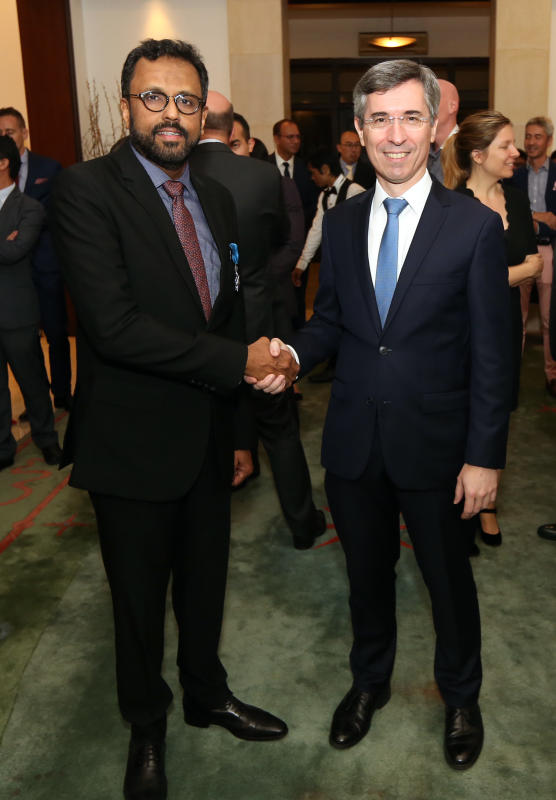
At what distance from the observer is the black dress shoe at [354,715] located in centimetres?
242

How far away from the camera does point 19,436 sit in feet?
18.1

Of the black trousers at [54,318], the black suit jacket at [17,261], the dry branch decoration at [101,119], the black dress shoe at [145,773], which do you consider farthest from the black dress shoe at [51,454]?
the dry branch decoration at [101,119]

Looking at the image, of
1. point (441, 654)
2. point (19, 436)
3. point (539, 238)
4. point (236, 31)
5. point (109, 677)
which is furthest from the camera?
point (236, 31)

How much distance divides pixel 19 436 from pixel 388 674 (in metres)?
3.62

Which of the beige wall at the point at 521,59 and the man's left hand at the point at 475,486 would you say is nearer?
the man's left hand at the point at 475,486

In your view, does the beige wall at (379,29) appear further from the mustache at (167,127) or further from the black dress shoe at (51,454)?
the mustache at (167,127)

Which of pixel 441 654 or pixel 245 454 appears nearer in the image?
pixel 441 654

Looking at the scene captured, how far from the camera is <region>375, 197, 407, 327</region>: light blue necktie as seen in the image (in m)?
2.15

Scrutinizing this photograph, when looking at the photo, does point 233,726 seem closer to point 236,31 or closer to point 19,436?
point 19,436

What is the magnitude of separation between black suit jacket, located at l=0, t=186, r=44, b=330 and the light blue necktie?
9.97 feet

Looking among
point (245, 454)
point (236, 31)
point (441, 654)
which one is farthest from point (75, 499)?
point (236, 31)

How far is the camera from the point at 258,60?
368 inches

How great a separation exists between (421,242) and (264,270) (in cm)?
151

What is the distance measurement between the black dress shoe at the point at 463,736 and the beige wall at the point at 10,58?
22.0ft
